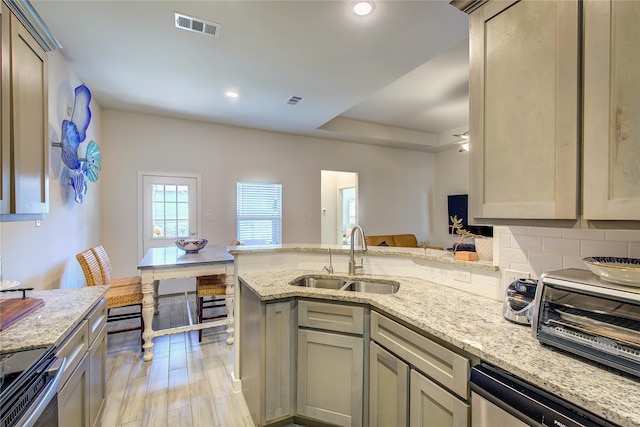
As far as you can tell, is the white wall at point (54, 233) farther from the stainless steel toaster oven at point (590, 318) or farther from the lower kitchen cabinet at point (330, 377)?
the stainless steel toaster oven at point (590, 318)

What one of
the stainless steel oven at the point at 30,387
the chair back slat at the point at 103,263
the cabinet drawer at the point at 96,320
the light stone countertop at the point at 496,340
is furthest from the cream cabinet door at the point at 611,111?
the chair back slat at the point at 103,263

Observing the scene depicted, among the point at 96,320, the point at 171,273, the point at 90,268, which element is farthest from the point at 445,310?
the point at 90,268

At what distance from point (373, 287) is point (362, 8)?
6.70 ft

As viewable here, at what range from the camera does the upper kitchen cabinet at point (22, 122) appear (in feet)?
3.79

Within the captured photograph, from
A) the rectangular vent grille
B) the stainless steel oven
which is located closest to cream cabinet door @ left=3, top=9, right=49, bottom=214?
the stainless steel oven

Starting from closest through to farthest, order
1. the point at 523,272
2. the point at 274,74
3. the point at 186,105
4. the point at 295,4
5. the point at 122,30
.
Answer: the point at 523,272
the point at 295,4
the point at 122,30
the point at 274,74
the point at 186,105

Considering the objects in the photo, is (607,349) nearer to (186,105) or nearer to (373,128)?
(186,105)

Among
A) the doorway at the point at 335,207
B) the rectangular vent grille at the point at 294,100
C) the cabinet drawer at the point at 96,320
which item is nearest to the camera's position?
the cabinet drawer at the point at 96,320

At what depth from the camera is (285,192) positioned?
546 cm

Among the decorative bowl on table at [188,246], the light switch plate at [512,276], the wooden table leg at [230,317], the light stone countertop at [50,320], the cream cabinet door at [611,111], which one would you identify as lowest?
the wooden table leg at [230,317]

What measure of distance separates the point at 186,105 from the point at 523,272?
426 cm

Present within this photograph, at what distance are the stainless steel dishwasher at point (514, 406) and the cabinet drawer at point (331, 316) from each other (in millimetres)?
672

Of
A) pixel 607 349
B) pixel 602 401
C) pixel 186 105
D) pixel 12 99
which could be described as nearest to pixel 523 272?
pixel 607 349

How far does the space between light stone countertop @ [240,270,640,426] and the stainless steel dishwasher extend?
0.03m
